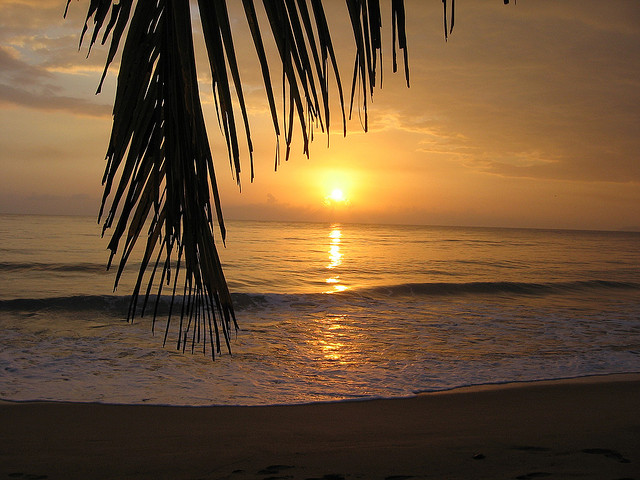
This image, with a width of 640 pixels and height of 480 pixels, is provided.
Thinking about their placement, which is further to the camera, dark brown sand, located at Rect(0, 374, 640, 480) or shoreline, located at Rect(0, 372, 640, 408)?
shoreline, located at Rect(0, 372, 640, 408)

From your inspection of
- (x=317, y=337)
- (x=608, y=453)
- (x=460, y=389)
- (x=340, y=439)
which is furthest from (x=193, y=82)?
(x=317, y=337)

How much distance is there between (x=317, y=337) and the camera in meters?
9.61

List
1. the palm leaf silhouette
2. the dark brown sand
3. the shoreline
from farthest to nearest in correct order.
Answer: the shoreline < the dark brown sand < the palm leaf silhouette

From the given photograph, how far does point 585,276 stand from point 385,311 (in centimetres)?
1357

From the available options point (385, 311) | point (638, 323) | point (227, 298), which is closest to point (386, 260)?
point (385, 311)

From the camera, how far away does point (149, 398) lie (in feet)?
18.6

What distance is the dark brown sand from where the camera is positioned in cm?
362

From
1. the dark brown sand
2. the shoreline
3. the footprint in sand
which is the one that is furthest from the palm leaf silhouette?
the shoreline

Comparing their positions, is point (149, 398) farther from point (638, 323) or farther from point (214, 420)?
point (638, 323)

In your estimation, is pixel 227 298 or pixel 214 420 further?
pixel 214 420

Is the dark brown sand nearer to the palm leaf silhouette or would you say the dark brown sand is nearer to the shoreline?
the shoreline

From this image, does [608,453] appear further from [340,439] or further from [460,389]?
[460,389]

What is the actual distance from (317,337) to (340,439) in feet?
17.1

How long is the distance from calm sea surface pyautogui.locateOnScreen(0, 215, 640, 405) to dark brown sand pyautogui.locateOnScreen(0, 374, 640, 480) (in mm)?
575
